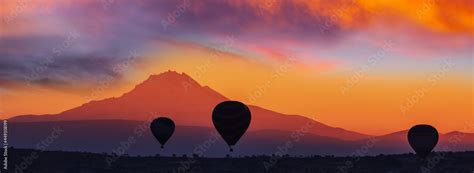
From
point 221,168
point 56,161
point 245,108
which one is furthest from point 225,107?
point 56,161

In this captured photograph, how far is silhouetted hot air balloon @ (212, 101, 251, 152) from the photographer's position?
290ft

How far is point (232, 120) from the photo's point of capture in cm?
8888

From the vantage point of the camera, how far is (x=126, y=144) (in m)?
87.6

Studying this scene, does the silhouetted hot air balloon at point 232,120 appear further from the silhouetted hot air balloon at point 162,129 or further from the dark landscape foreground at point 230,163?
the silhouetted hot air balloon at point 162,129

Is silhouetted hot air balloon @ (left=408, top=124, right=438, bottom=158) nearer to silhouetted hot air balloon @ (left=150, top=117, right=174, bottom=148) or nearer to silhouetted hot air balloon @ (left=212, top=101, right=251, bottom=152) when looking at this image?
silhouetted hot air balloon @ (left=212, top=101, right=251, bottom=152)

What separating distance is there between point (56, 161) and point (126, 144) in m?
19.5

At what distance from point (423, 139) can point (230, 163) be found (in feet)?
80.2

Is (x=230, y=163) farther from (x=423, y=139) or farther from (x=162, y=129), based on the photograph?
(x=423, y=139)

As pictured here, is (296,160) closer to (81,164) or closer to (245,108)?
(245,108)

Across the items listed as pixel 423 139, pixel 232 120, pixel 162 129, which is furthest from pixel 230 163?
pixel 423 139

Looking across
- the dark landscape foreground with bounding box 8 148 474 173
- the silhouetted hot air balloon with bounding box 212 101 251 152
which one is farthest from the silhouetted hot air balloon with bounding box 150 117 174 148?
the silhouetted hot air balloon with bounding box 212 101 251 152

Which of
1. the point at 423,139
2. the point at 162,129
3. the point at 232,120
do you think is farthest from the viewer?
the point at 162,129

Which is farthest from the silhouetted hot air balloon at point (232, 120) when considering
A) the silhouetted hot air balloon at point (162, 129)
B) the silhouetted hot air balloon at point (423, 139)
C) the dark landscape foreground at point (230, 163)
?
the silhouetted hot air balloon at point (162, 129)

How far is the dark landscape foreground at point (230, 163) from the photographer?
96688mm
